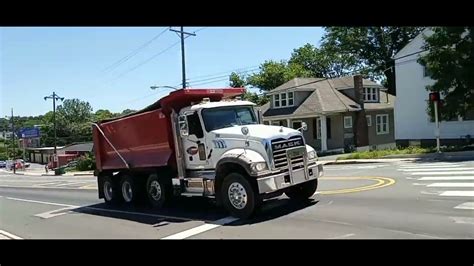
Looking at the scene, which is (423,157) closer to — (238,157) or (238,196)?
(238,196)

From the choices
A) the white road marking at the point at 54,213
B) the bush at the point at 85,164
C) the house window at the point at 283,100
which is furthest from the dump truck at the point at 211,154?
the bush at the point at 85,164

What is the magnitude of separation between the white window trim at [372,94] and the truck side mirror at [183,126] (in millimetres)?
33587

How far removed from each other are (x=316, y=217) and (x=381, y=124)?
35.3 metres

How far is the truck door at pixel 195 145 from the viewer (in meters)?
11.9

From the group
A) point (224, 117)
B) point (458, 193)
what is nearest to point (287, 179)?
point (224, 117)

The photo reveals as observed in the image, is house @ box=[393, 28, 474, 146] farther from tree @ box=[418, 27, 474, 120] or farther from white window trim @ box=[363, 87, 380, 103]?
white window trim @ box=[363, 87, 380, 103]

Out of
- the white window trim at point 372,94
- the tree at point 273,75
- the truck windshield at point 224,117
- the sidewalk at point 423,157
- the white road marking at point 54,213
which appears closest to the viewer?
the truck windshield at point 224,117

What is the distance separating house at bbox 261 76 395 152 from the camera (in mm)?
39781

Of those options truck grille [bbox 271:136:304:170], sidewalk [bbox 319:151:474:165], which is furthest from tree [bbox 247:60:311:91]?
truck grille [bbox 271:136:304:170]

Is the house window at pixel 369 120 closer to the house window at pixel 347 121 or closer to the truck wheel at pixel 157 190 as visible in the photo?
the house window at pixel 347 121

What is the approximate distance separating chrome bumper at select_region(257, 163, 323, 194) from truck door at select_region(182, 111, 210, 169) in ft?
6.62

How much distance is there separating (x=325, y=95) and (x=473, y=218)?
3261cm

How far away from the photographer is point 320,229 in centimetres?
914
